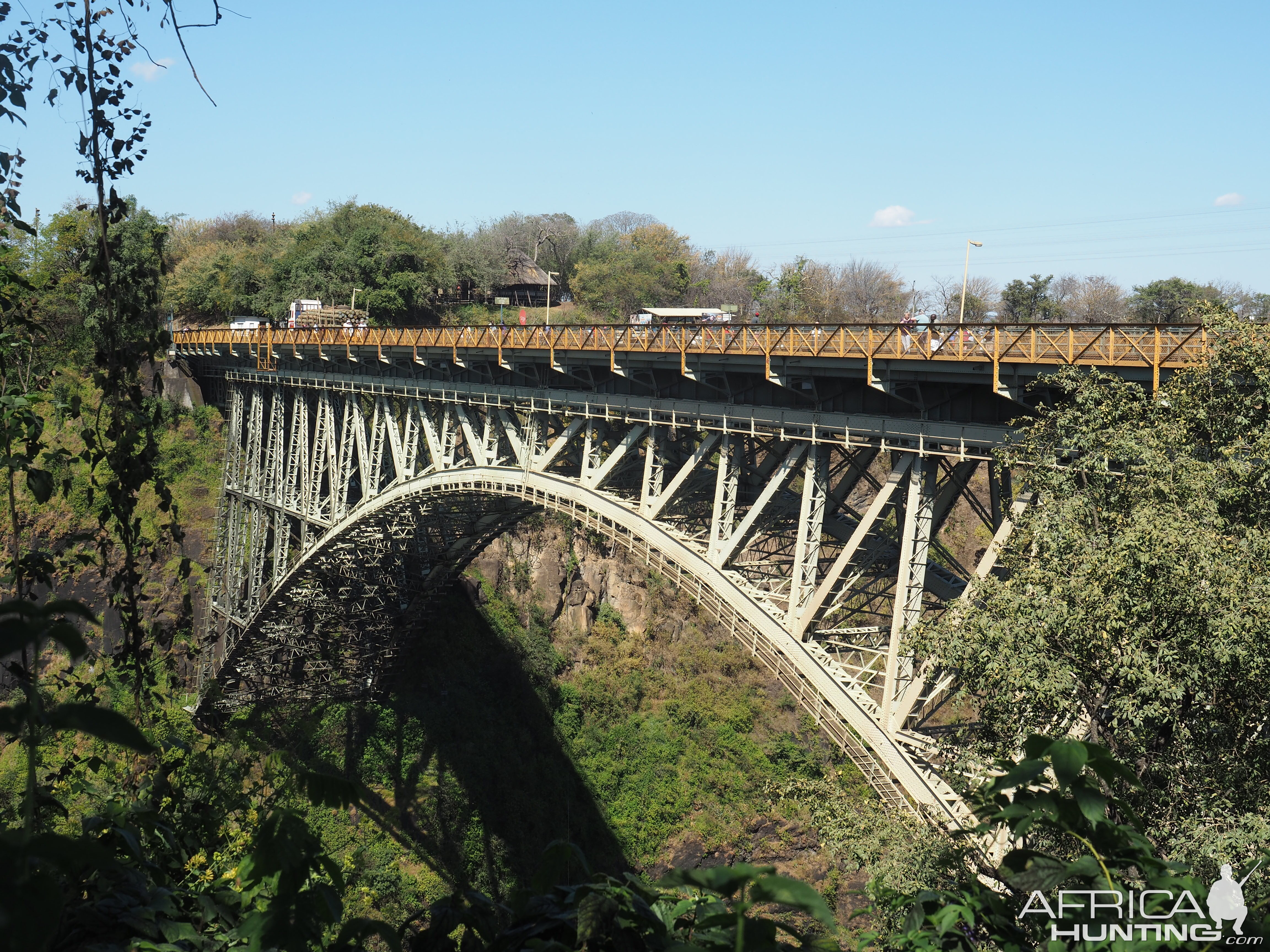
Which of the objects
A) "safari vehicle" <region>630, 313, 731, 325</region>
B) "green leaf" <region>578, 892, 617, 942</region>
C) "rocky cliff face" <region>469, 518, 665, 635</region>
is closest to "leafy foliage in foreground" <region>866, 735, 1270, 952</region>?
"green leaf" <region>578, 892, 617, 942</region>

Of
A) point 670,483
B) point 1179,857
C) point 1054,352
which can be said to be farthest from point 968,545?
point 1179,857

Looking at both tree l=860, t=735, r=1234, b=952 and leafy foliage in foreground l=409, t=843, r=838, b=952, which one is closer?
leafy foliage in foreground l=409, t=843, r=838, b=952

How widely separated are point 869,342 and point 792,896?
14.0m

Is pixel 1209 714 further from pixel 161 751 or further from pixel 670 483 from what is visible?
pixel 670 483

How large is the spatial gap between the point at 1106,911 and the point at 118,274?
25.7ft

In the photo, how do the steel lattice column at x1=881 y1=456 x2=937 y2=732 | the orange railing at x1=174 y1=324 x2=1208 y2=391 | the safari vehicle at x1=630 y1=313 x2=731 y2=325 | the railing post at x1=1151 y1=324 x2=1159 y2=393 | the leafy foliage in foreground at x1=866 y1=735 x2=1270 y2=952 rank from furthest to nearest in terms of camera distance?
the safari vehicle at x1=630 y1=313 x2=731 y2=325, the steel lattice column at x1=881 y1=456 x2=937 y2=732, the orange railing at x1=174 y1=324 x2=1208 y2=391, the railing post at x1=1151 y1=324 x2=1159 y2=393, the leafy foliage in foreground at x1=866 y1=735 x2=1270 y2=952

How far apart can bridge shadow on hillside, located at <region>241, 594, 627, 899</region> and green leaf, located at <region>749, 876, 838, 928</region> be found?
108ft

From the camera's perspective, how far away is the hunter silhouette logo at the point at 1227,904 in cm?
352

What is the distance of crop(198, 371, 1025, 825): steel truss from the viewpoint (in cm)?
1501

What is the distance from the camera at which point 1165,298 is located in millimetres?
52812

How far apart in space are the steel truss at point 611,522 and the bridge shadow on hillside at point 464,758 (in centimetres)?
204

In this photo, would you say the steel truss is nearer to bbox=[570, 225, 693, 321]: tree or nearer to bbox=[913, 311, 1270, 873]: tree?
bbox=[913, 311, 1270, 873]: tree

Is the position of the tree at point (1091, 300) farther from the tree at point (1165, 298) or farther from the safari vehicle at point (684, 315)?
the safari vehicle at point (684, 315)

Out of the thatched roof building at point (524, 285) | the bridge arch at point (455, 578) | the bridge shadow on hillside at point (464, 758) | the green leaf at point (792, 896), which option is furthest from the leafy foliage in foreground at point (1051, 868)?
the thatched roof building at point (524, 285)
